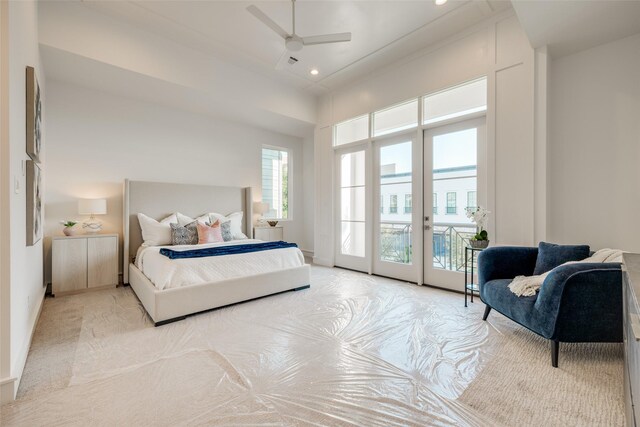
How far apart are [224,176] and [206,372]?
3.94 m

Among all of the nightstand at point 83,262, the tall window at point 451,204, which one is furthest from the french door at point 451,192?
the nightstand at point 83,262

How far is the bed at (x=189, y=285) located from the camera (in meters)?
2.68

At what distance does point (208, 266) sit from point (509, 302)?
2.79m

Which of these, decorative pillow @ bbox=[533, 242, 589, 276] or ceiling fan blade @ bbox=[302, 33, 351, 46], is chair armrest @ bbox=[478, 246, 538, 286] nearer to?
decorative pillow @ bbox=[533, 242, 589, 276]

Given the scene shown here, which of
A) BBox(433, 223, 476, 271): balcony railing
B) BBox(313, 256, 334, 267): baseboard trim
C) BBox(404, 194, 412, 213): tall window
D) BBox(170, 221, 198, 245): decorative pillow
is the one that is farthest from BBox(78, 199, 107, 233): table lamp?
BBox(433, 223, 476, 271): balcony railing

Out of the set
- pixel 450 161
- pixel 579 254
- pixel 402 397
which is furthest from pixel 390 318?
pixel 450 161

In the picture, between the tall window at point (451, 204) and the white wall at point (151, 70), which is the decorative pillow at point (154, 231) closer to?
the white wall at point (151, 70)

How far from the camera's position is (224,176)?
524cm

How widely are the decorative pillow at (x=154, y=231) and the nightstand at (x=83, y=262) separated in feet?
1.16

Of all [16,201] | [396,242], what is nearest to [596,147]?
[396,242]

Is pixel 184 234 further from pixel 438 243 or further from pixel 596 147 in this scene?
pixel 596 147

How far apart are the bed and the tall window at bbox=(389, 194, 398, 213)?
1594mm

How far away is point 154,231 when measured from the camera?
401 centimetres

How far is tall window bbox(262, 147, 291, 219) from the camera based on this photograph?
19.4ft
